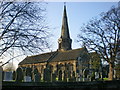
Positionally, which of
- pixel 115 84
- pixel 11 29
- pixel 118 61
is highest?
pixel 11 29

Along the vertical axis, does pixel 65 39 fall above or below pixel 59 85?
above

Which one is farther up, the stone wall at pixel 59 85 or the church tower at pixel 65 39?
the church tower at pixel 65 39

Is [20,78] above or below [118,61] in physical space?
below

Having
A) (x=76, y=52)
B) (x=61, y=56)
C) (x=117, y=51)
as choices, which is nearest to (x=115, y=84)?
(x=117, y=51)

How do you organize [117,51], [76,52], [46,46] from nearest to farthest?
[46,46] < [117,51] < [76,52]

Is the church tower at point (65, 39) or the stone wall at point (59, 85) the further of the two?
the church tower at point (65, 39)

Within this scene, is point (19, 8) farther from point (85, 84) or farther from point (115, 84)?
point (115, 84)

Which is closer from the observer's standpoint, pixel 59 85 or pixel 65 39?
pixel 59 85

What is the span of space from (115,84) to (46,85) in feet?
21.7

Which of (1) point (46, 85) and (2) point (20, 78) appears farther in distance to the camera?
(2) point (20, 78)

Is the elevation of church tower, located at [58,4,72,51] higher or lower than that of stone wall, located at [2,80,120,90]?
higher

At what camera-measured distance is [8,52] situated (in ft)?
51.8

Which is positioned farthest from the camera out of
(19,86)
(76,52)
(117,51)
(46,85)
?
(76,52)

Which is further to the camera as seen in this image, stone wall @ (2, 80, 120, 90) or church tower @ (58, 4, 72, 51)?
church tower @ (58, 4, 72, 51)
